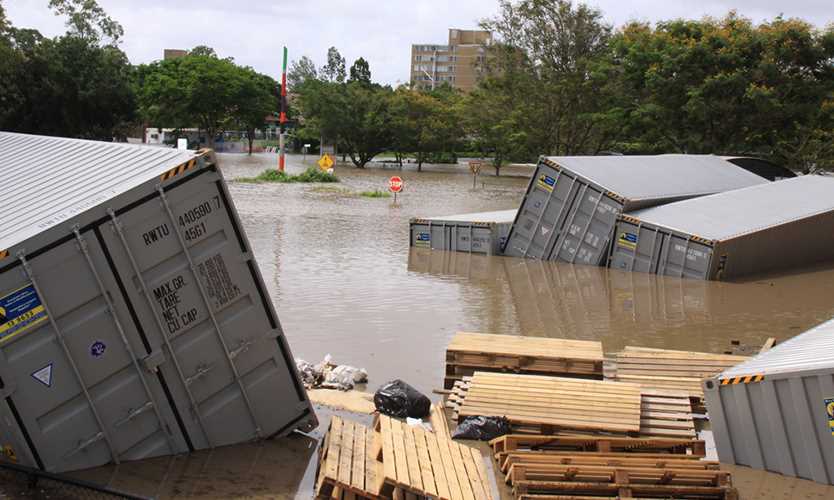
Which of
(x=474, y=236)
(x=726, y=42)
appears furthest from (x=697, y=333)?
(x=726, y=42)

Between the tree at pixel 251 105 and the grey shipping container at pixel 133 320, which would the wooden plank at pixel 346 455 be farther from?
the tree at pixel 251 105

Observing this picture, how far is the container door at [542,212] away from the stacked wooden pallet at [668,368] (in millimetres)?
11496

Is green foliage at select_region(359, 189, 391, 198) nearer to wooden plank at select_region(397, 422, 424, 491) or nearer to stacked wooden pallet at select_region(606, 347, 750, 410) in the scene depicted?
stacked wooden pallet at select_region(606, 347, 750, 410)

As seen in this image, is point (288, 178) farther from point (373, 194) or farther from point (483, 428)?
point (483, 428)

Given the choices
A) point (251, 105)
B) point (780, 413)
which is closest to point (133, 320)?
point (780, 413)

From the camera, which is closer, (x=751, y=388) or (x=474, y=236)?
(x=751, y=388)

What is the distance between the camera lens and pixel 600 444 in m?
9.87

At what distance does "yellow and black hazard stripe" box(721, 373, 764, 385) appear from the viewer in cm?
938

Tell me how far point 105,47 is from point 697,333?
64497mm

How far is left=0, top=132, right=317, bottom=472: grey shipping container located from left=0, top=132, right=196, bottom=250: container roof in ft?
0.09

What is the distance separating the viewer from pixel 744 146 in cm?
4616

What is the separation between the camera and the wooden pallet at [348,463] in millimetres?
8336

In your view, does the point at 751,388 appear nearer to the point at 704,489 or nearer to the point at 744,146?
the point at 704,489

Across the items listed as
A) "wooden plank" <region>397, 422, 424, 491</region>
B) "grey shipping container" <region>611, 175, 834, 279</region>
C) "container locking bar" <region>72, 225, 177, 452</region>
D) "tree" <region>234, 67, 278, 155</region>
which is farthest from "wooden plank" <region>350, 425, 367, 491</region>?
"tree" <region>234, 67, 278, 155</region>
